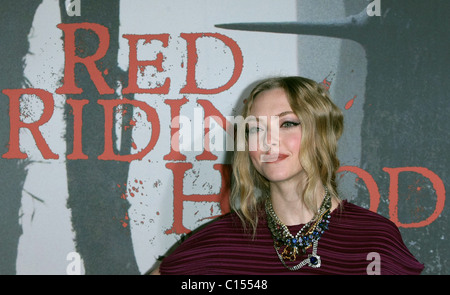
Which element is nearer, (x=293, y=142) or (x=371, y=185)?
(x=293, y=142)

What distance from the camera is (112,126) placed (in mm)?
1833

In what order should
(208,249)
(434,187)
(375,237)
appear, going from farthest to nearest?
Result: (434,187), (208,249), (375,237)

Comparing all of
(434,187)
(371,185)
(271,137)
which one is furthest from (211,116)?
(434,187)

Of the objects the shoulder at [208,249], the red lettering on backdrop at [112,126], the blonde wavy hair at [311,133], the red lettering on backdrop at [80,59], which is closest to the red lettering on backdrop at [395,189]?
Result: the blonde wavy hair at [311,133]

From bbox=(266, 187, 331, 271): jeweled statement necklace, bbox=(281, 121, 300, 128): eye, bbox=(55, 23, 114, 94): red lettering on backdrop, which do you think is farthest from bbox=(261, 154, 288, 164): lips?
bbox=(55, 23, 114, 94): red lettering on backdrop

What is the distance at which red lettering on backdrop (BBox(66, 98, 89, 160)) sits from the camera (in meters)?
1.83

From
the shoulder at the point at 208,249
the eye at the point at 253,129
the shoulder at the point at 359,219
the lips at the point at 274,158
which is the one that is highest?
the eye at the point at 253,129

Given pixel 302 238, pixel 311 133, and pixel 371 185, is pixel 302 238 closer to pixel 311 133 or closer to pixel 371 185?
pixel 311 133

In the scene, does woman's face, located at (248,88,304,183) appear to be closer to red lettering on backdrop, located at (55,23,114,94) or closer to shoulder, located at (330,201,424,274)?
shoulder, located at (330,201,424,274)

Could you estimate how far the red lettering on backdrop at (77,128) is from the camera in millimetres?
1833

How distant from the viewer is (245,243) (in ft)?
4.72

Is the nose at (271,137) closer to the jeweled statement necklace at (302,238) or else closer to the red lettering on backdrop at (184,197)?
the jeweled statement necklace at (302,238)

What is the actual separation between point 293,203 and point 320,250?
0.18 m
